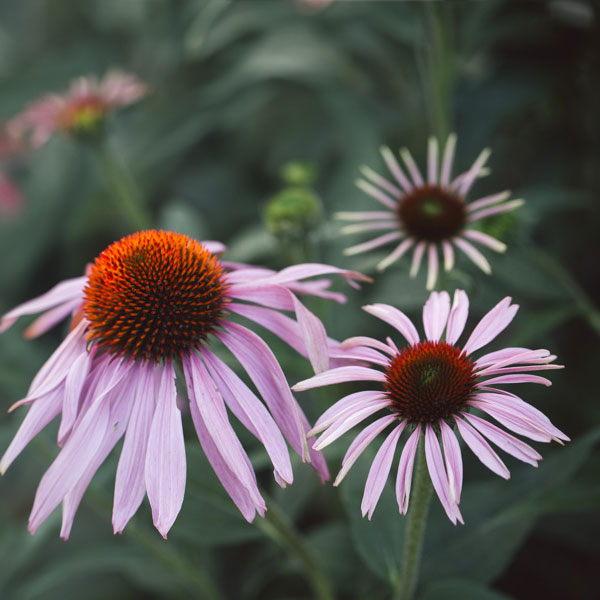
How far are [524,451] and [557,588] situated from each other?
444 mm

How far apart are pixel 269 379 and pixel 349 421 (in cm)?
10

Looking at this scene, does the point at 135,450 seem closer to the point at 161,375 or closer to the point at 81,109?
the point at 161,375

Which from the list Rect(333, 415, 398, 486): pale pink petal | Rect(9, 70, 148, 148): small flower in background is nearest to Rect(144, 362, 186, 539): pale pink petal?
Rect(333, 415, 398, 486): pale pink petal

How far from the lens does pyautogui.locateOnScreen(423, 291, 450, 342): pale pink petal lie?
468 millimetres

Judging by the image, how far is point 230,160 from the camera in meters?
1.50

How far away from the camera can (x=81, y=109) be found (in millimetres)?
1044

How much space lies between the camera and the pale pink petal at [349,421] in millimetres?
396

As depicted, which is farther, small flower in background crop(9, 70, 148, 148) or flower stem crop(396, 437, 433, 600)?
small flower in background crop(9, 70, 148, 148)

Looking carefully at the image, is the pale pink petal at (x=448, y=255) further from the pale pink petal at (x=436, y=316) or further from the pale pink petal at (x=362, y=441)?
the pale pink petal at (x=362, y=441)

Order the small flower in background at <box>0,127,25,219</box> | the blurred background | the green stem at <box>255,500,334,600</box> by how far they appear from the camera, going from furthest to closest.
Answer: the small flower in background at <box>0,127,25,219</box> → the blurred background → the green stem at <box>255,500,334,600</box>

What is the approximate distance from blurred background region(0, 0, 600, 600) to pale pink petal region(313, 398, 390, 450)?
18cm

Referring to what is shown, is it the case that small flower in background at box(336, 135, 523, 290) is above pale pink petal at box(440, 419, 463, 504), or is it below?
above

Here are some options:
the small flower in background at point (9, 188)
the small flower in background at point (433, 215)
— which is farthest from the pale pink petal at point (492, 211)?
the small flower in background at point (9, 188)

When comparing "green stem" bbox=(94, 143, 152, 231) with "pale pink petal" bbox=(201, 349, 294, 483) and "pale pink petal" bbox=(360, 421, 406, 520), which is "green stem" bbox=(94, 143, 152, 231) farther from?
"pale pink petal" bbox=(360, 421, 406, 520)
